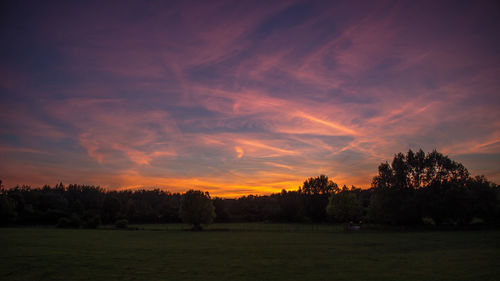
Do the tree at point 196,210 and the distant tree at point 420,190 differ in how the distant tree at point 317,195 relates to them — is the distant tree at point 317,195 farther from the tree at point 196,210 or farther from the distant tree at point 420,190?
the tree at point 196,210

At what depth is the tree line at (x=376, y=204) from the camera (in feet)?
225

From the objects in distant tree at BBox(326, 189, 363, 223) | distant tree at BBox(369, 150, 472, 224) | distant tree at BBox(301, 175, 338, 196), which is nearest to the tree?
distant tree at BBox(326, 189, 363, 223)

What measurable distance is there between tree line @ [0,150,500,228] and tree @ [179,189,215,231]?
0.90ft

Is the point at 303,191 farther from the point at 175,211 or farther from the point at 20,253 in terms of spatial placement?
the point at 20,253

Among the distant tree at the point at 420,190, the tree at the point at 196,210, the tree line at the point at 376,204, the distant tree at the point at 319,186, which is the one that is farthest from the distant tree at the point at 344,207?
the tree at the point at 196,210

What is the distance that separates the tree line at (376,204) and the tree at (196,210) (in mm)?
273

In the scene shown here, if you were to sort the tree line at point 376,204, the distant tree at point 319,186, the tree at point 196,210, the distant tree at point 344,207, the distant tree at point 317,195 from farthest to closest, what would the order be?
the distant tree at point 319,186 → the distant tree at point 317,195 → the distant tree at point 344,207 → the tree at point 196,210 → the tree line at point 376,204

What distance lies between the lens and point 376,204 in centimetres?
8281

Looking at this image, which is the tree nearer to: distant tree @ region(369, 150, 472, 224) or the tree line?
the tree line

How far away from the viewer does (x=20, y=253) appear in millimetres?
28000

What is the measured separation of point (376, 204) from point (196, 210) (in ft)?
161

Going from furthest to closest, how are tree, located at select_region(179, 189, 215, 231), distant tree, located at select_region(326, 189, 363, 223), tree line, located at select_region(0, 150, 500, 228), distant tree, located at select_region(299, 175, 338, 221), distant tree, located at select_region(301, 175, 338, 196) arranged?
distant tree, located at select_region(301, 175, 338, 196)
distant tree, located at select_region(299, 175, 338, 221)
distant tree, located at select_region(326, 189, 363, 223)
tree, located at select_region(179, 189, 215, 231)
tree line, located at select_region(0, 150, 500, 228)

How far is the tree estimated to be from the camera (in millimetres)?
86250

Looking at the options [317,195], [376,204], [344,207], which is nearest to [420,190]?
[376,204]
